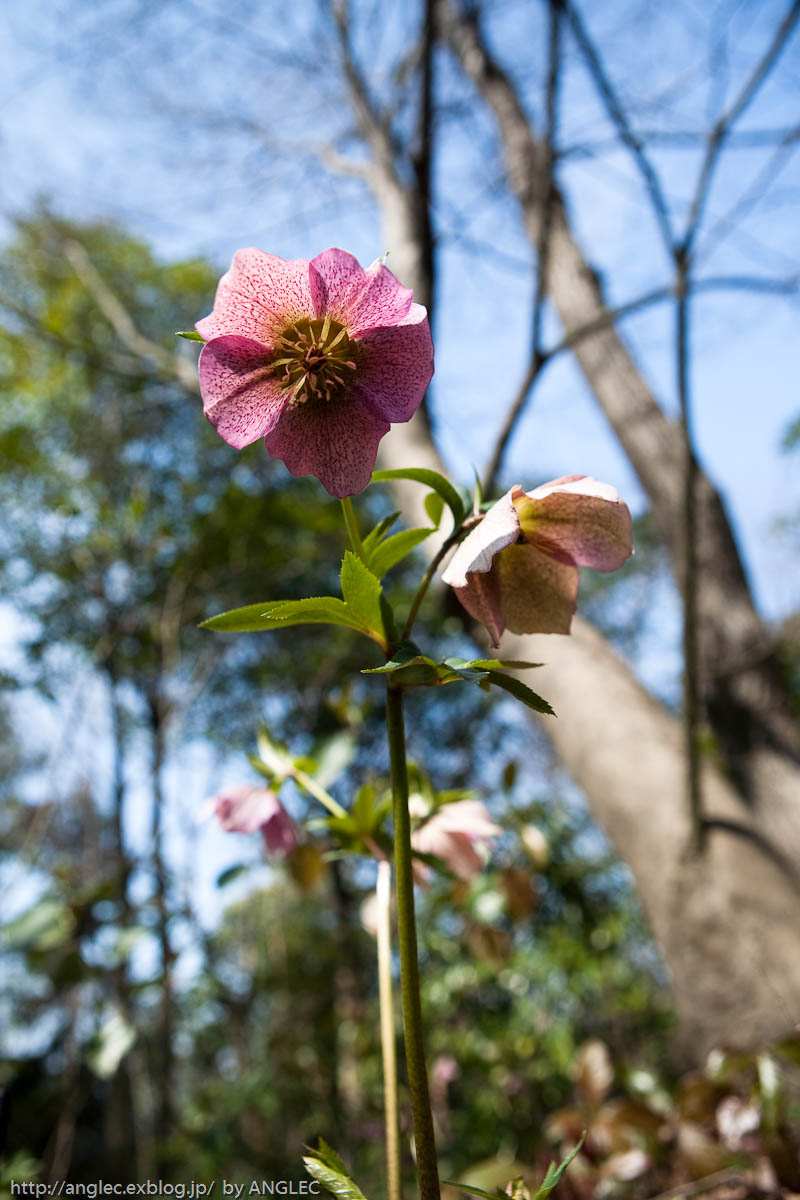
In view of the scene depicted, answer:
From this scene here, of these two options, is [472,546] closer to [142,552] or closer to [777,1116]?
[777,1116]

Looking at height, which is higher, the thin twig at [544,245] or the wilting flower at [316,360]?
the thin twig at [544,245]

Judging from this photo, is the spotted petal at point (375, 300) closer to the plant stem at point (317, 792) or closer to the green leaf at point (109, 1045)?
the plant stem at point (317, 792)

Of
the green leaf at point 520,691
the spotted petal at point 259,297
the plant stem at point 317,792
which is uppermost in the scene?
the spotted petal at point 259,297

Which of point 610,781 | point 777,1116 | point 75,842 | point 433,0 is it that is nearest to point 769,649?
point 610,781

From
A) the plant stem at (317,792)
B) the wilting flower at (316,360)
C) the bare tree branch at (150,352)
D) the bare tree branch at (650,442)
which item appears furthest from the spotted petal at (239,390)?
the bare tree branch at (150,352)

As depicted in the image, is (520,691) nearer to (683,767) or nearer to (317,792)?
(317,792)

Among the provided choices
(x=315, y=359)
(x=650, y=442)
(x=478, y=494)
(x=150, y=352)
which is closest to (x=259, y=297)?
(x=315, y=359)

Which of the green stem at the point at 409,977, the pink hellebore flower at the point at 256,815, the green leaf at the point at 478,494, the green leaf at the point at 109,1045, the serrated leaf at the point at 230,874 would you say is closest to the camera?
the green stem at the point at 409,977
